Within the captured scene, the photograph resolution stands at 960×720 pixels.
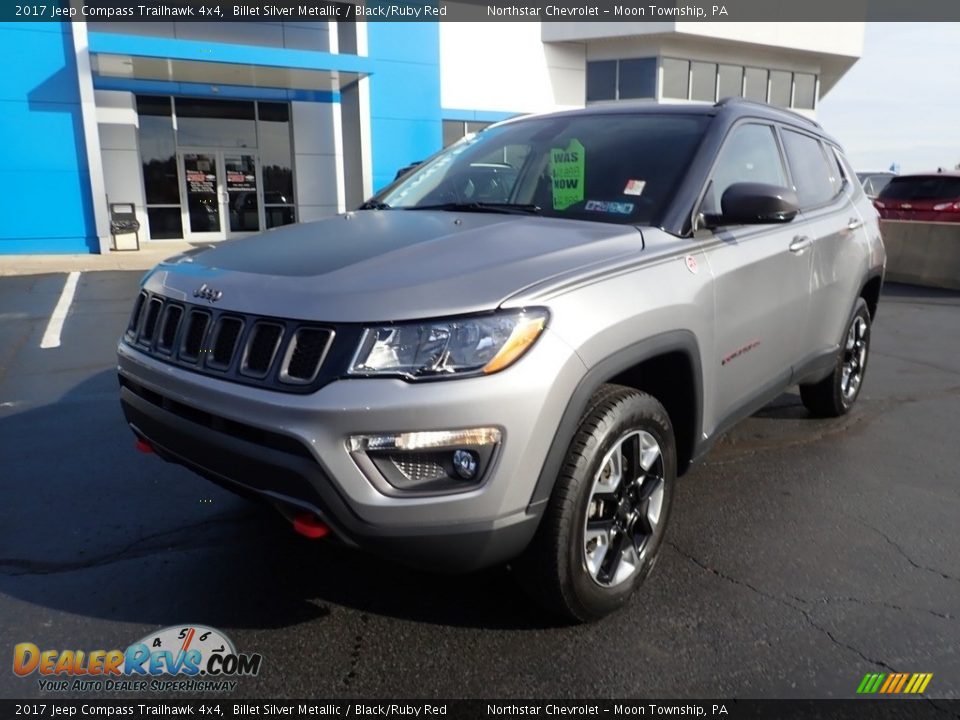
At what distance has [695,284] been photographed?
9.30 ft

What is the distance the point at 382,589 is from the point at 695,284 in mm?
1688

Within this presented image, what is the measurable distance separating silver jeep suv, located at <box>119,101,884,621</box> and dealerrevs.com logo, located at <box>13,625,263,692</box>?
601 millimetres

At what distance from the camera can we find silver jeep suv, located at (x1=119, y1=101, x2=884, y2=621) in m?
2.09

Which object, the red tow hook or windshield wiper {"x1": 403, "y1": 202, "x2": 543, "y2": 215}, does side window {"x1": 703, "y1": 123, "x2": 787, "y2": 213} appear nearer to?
windshield wiper {"x1": 403, "y1": 202, "x2": 543, "y2": 215}

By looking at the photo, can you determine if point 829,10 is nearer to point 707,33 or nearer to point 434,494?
point 707,33

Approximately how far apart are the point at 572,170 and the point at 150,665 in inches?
99.4

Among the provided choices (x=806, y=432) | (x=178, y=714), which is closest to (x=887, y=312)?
(x=806, y=432)

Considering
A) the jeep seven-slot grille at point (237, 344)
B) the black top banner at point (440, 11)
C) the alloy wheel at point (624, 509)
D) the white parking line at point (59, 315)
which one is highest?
the black top banner at point (440, 11)

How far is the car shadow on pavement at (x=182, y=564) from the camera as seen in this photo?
272 centimetres

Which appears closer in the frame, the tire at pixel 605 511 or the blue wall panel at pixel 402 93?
the tire at pixel 605 511

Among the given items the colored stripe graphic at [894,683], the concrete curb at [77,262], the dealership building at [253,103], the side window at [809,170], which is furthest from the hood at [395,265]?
the dealership building at [253,103]

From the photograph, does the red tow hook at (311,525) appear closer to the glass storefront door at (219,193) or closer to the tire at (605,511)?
the tire at (605,511)

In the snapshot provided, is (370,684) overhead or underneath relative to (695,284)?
underneath

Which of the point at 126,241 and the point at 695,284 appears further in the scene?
the point at 126,241
